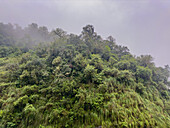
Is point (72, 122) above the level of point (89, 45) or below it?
below

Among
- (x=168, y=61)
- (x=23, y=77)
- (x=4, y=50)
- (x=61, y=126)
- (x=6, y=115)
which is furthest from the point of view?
(x=168, y=61)

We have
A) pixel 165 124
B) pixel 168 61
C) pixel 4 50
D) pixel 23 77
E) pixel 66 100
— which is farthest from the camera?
pixel 168 61

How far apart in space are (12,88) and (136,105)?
35.2 feet

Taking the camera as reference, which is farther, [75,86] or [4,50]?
[4,50]

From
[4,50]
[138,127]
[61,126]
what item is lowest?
[61,126]

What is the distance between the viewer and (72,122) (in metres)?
5.81

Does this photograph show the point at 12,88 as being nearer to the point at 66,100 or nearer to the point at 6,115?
the point at 6,115

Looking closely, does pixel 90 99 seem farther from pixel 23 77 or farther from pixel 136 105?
pixel 23 77

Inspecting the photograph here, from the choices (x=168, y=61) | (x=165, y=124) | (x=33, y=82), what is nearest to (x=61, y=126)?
(x=33, y=82)

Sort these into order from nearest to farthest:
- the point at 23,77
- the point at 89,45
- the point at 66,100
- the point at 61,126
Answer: the point at 61,126
the point at 66,100
the point at 23,77
the point at 89,45

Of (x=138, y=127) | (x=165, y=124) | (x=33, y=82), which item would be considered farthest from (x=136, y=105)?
(x=33, y=82)

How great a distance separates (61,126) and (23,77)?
529cm

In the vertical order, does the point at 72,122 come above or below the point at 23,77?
below

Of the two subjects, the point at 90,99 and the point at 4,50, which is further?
the point at 4,50
